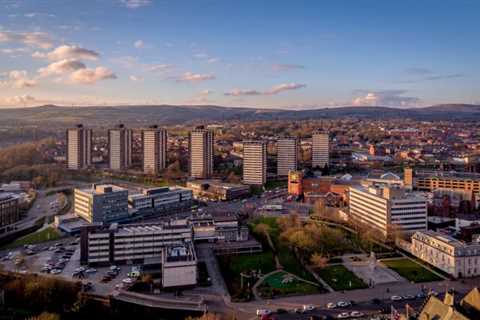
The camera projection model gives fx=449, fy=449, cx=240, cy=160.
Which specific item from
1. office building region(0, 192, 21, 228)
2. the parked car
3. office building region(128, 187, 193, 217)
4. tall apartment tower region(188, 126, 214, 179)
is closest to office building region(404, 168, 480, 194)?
office building region(128, 187, 193, 217)

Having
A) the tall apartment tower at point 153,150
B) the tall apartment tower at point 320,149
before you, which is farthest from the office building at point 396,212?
the tall apartment tower at point 153,150

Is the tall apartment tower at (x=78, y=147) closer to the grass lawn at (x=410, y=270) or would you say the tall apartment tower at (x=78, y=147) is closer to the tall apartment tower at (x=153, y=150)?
the tall apartment tower at (x=153, y=150)

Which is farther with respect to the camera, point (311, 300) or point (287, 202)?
point (287, 202)

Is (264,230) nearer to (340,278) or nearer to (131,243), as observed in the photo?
(340,278)

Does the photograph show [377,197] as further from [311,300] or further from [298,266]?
[311,300]

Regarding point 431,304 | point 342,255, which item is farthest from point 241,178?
point 431,304
